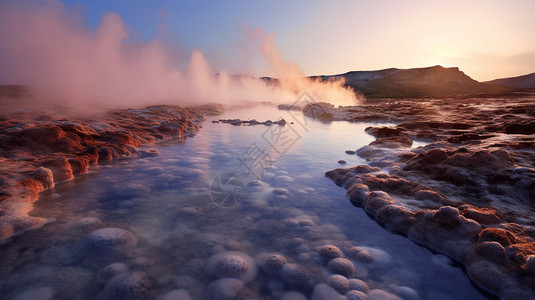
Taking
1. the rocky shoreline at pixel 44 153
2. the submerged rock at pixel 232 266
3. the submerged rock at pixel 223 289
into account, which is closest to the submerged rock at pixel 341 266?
the submerged rock at pixel 232 266

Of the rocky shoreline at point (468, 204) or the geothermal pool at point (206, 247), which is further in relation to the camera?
the rocky shoreline at point (468, 204)

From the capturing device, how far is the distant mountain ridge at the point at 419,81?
9079 centimetres

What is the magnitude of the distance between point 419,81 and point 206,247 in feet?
387

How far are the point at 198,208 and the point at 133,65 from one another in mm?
28319

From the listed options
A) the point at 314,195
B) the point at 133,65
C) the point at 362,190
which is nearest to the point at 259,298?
the point at 314,195

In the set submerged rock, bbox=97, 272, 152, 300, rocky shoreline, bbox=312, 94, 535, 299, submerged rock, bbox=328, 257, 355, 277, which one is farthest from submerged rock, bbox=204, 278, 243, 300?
rocky shoreline, bbox=312, 94, 535, 299

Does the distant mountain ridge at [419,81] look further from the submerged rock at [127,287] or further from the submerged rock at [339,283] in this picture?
the submerged rock at [127,287]

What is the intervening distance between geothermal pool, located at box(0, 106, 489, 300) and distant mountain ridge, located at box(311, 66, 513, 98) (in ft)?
301

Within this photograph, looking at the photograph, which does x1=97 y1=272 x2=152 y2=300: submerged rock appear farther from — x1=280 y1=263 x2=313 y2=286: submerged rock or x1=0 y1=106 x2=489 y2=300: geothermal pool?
x1=280 y1=263 x2=313 y2=286: submerged rock

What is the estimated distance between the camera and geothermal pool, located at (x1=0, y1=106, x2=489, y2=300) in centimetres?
263

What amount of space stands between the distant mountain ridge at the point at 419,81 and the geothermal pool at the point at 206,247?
301 ft

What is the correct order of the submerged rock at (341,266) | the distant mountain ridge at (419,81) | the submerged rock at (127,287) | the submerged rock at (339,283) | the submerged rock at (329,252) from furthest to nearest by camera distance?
1. the distant mountain ridge at (419,81)
2. the submerged rock at (329,252)
3. the submerged rock at (341,266)
4. the submerged rock at (339,283)
5. the submerged rock at (127,287)

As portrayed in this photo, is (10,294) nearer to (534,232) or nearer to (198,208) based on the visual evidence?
(198,208)

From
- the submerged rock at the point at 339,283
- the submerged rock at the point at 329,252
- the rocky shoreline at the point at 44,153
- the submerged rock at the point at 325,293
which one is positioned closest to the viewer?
the submerged rock at the point at 325,293
